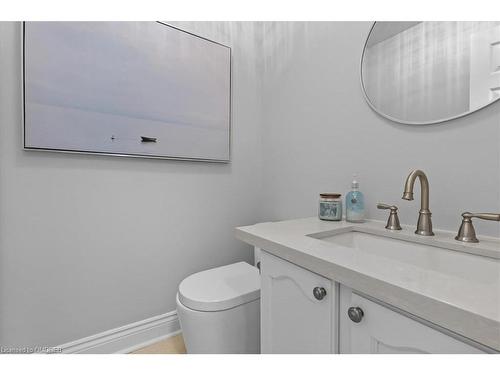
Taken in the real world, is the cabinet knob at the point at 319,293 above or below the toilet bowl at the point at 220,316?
above

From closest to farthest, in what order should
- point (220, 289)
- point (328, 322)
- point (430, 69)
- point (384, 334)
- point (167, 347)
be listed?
point (384, 334)
point (328, 322)
point (430, 69)
point (220, 289)
point (167, 347)

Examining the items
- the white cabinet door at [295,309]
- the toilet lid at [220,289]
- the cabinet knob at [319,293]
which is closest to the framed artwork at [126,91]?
the toilet lid at [220,289]

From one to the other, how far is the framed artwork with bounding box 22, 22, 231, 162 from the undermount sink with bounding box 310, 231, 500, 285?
918 millimetres

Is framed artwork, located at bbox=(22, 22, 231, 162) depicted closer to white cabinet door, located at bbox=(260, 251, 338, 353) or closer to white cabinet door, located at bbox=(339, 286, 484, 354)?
white cabinet door, located at bbox=(260, 251, 338, 353)

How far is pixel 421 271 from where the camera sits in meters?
0.45

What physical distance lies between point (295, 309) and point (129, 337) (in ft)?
3.42

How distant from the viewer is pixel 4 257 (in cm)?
96

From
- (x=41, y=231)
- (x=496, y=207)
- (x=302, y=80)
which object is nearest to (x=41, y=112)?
(x=41, y=231)

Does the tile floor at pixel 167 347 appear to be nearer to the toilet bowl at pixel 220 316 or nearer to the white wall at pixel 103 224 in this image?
the white wall at pixel 103 224

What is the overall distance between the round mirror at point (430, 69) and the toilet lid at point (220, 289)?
3.05 ft

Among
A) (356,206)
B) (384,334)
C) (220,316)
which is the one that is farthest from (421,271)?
(220,316)

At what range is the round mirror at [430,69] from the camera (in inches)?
28.3

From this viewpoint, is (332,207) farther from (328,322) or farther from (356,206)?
(328,322)

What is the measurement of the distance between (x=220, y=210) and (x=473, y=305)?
1.26 meters
